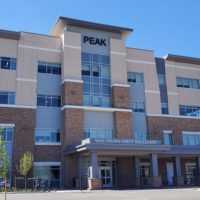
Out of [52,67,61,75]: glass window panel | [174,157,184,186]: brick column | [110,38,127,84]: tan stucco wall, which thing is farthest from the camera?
[110,38,127,84]: tan stucco wall

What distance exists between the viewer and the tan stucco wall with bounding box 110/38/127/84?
44500 millimetres

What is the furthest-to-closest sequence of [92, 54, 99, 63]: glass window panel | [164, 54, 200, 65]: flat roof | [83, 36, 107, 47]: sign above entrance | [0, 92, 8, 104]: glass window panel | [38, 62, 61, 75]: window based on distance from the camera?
[164, 54, 200, 65]: flat roof < [83, 36, 107, 47]: sign above entrance < [92, 54, 99, 63]: glass window panel < [38, 62, 61, 75]: window < [0, 92, 8, 104]: glass window panel

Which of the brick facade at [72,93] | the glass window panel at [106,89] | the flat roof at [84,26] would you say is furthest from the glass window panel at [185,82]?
the brick facade at [72,93]

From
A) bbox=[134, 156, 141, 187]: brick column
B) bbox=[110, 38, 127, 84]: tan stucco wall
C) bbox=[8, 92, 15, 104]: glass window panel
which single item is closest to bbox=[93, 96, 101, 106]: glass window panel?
bbox=[110, 38, 127, 84]: tan stucco wall

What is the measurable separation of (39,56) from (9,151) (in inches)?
476

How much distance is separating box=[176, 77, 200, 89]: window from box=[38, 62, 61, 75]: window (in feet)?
59.0

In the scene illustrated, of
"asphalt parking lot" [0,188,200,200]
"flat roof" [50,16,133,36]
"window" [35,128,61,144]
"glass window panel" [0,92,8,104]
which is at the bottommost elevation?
"asphalt parking lot" [0,188,200,200]

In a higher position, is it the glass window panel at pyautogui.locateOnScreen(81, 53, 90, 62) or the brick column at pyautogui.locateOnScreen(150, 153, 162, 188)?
the glass window panel at pyautogui.locateOnScreen(81, 53, 90, 62)

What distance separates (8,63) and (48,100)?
6432mm

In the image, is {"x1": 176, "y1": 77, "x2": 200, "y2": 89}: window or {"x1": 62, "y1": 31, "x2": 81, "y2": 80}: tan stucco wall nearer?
{"x1": 62, "y1": 31, "x2": 81, "y2": 80}: tan stucco wall

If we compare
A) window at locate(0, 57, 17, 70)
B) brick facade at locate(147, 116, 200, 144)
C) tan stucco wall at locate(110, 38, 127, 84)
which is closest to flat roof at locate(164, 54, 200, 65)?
tan stucco wall at locate(110, 38, 127, 84)

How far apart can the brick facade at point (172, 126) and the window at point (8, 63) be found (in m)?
18.5

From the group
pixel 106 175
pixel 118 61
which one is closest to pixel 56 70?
pixel 118 61

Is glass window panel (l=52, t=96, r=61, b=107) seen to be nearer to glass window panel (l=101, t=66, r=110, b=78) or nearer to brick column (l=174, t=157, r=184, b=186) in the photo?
glass window panel (l=101, t=66, r=110, b=78)
